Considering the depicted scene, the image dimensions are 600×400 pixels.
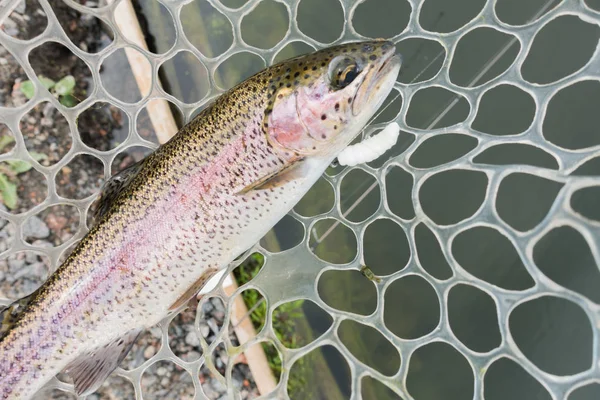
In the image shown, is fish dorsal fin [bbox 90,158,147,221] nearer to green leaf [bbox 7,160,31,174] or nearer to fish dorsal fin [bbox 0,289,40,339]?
fish dorsal fin [bbox 0,289,40,339]

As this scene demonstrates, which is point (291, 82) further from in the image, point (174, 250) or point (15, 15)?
point (15, 15)

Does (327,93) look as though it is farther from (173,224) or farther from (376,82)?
(173,224)

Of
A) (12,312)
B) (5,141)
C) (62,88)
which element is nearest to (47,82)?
(62,88)

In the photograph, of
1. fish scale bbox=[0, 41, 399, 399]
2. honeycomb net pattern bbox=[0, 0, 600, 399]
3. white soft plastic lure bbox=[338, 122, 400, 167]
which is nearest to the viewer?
honeycomb net pattern bbox=[0, 0, 600, 399]

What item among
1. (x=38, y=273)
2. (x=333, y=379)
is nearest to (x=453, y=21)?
(x=333, y=379)

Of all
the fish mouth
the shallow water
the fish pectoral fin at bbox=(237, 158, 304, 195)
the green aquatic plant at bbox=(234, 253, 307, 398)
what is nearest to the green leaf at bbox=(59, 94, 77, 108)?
the shallow water

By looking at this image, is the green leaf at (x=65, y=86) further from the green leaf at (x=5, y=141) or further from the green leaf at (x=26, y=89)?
the green leaf at (x=5, y=141)

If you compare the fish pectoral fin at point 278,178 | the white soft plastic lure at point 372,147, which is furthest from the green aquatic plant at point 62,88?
the white soft plastic lure at point 372,147
